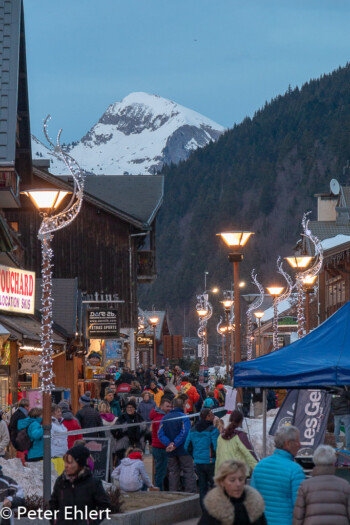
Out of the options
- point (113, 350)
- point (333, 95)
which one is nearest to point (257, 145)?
point (333, 95)

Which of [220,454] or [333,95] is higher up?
[333,95]

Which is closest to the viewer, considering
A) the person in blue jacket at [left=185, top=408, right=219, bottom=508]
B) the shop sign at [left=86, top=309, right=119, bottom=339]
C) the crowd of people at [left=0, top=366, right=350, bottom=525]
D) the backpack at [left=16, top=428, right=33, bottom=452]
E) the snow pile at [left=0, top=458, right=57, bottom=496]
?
the crowd of people at [left=0, top=366, right=350, bottom=525]

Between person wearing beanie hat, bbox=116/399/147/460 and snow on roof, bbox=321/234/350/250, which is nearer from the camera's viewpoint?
person wearing beanie hat, bbox=116/399/147/460

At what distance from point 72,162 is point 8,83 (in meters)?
5.62

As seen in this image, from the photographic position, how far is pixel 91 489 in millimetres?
8516

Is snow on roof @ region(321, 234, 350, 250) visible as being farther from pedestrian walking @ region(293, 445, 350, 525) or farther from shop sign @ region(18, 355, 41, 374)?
pedestrian walking @ region(293, 445, 350, 525)

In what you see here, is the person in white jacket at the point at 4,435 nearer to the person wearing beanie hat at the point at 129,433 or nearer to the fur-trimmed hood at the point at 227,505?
the person wearing beanie hat at the point at 129,433

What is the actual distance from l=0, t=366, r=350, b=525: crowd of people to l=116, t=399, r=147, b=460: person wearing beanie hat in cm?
2

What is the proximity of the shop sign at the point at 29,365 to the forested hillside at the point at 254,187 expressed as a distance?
12723 cm

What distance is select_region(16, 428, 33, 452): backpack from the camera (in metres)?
15.6

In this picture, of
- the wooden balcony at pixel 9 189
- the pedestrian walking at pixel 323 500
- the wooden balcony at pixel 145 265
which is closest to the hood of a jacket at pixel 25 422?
the wooden balcony at pixel 9 189

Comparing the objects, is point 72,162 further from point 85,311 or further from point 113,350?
point 113,350

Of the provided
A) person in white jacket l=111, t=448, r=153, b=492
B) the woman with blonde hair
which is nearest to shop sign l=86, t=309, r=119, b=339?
person in white jacket l=111, t=448, r=153, b=492

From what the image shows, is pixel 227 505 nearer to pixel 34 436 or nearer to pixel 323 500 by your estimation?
pixel 323 500
